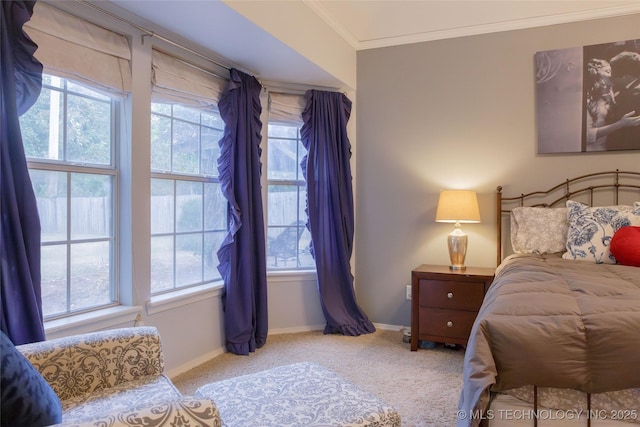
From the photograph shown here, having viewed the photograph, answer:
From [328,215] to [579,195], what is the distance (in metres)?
1.92

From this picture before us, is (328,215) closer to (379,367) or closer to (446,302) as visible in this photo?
(446,302)

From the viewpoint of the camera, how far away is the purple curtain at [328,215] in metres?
3.63

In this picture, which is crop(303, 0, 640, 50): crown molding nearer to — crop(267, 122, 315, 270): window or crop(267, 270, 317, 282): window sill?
crop(267, 122, 315, 270): window

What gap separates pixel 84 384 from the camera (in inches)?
61.5

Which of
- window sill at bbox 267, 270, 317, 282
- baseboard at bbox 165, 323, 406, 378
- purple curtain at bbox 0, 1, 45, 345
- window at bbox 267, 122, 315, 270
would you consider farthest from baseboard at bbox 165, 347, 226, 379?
purple curtain at bbox 0, 1, 45, 345

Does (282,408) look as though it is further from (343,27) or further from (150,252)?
(343,27)

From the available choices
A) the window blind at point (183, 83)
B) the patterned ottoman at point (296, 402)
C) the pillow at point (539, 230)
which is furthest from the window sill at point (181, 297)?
the pillow at point (539, 230)

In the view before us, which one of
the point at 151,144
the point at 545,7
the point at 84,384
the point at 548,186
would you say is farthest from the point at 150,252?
the point at 545,7

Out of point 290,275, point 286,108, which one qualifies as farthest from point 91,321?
point 286,108

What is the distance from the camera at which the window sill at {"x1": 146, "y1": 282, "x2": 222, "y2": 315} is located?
8.54 feet

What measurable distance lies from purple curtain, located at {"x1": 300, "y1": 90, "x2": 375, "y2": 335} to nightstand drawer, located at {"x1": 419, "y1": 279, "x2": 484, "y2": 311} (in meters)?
0.71

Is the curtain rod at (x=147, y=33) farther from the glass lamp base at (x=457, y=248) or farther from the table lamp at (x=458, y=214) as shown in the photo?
the glass lamp base at (x=457, y=248)

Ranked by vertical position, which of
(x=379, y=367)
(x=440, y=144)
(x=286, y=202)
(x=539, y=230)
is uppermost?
(x=440, y=144)

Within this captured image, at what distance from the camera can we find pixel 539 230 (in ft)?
10.2
